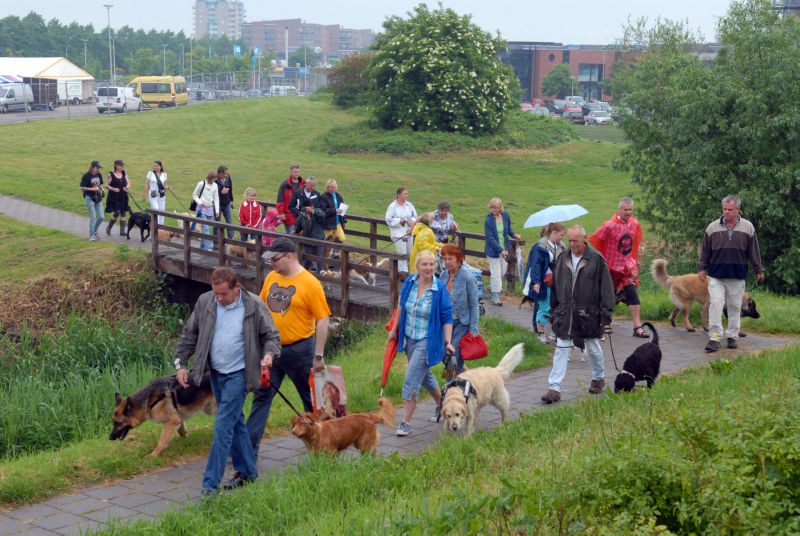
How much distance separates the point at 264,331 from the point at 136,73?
387ft

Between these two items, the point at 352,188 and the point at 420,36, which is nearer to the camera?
the point at 352,188

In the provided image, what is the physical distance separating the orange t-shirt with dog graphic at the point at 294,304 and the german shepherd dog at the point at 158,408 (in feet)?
3.42

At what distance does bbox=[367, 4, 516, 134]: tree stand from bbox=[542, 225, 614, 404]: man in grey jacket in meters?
32.1

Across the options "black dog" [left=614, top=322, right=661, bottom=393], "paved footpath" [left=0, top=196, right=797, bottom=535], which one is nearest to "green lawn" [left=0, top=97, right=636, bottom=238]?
"paved footpath" [left=0, top=196, right=797, bottom=535]

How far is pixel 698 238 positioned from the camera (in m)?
19.4

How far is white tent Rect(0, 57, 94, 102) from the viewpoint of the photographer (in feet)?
217

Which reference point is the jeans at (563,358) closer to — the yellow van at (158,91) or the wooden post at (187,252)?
the wooden post at (187,252)

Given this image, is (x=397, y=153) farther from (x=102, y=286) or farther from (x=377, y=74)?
(x=102, y=286)

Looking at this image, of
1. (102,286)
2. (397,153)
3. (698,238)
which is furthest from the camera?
(397,153)

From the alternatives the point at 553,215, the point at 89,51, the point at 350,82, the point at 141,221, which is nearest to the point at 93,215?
the point at 141,221

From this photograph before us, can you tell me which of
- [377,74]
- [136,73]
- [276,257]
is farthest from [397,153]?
[136,73]

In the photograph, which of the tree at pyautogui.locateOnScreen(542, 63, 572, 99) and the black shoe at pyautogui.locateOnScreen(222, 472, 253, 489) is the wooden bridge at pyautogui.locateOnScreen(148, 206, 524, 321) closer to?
the black shoe at pyautogui.locateOnScreen(222, 472, 253, 489)

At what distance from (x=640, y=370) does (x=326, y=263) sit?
6847mm

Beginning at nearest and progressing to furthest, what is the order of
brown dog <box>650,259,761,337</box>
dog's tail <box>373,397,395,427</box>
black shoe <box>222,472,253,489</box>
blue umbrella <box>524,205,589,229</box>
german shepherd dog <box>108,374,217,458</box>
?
black shoe <box>222,472,253,489</box>
dog's tail <box>373,397,395,427</box>
german shepherd dog <box>108,374,217,458</box>
brown dog <box>650,259,761,337</box>
blue umbrella <box>524,205,589,229</box>
